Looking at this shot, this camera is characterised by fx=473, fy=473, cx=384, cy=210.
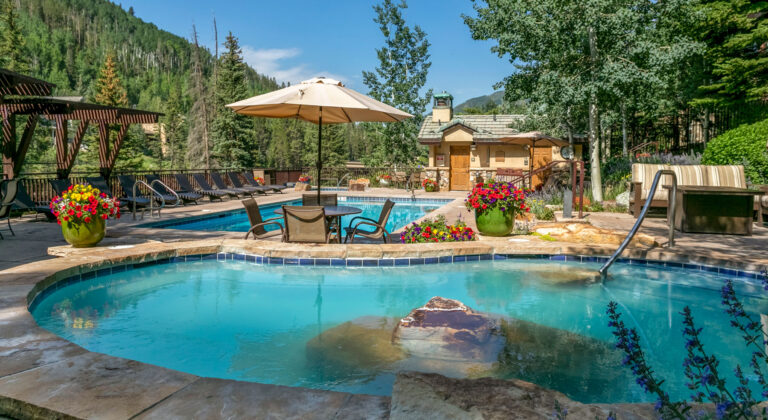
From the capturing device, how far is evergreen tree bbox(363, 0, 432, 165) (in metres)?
23.8

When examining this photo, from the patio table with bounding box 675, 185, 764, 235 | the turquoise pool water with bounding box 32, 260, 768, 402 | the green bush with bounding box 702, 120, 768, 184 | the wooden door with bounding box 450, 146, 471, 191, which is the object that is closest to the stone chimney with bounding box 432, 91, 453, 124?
the wooden door with bounding box 450, 146, 471, 191

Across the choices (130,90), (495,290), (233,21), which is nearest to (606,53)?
(495,290)

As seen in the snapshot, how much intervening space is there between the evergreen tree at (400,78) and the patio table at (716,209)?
1639 centimetres

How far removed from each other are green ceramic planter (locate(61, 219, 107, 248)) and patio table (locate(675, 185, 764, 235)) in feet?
28.9

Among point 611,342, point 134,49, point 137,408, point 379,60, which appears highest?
point 134,49

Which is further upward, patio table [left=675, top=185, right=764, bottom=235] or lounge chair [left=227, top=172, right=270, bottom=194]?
lounge chair [left=227, top=172, right=270, bottom=194]

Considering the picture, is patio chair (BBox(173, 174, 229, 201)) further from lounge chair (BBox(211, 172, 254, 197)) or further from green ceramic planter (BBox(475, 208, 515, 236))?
green ceramic planter (BBox(475, 208, 515, 236))

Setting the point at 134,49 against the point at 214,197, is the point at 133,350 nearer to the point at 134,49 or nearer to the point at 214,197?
the point at 214,197

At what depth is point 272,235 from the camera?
764 cm

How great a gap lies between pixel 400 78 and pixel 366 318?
21.3 m

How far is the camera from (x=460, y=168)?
2209 centimetres

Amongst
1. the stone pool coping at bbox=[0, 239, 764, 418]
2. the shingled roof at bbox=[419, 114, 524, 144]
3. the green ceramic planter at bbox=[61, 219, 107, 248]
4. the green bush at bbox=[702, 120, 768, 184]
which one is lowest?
the stone pool coping at bbox=[0, 239, 764, 418]

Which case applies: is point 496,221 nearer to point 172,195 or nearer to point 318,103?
point 318,103

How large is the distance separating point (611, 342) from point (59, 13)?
14562cm
